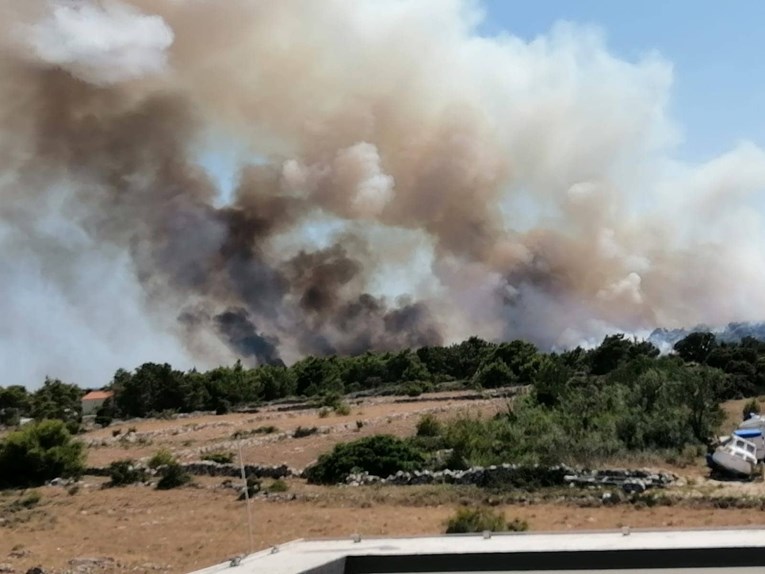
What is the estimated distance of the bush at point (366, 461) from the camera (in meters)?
20.6

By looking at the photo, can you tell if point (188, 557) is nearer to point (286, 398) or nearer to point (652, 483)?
point (652, 483)

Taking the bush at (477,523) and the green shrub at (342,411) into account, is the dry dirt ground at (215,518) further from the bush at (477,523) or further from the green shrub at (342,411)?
the green shrub at (342,411)

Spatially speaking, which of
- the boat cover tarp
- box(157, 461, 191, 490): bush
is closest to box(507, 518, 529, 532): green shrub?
the boat cover tarp

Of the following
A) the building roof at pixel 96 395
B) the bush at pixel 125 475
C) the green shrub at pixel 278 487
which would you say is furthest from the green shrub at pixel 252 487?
the building roof at pixel 96 395

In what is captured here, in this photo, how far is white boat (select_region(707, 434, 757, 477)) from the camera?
1724 centimetres

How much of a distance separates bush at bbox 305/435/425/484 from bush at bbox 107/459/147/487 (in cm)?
479

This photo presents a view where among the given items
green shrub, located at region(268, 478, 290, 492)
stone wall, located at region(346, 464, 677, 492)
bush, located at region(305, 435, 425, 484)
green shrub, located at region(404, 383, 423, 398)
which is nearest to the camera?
stone wall, located at region(346, 464, 677, 492)

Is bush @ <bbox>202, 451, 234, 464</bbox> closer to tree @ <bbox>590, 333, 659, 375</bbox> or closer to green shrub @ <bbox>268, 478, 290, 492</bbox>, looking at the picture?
green shrub @ <bbox>268, 478, 290, 492</bbox>

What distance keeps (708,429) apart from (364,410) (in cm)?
2333

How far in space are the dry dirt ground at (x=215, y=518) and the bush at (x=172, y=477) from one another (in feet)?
1.43

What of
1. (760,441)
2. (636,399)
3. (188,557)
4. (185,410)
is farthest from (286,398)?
(188,557)

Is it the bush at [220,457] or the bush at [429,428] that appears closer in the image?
the bush at [220,457]

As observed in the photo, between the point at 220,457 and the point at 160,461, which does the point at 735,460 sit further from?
the point at 160,461

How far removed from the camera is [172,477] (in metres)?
21.7
